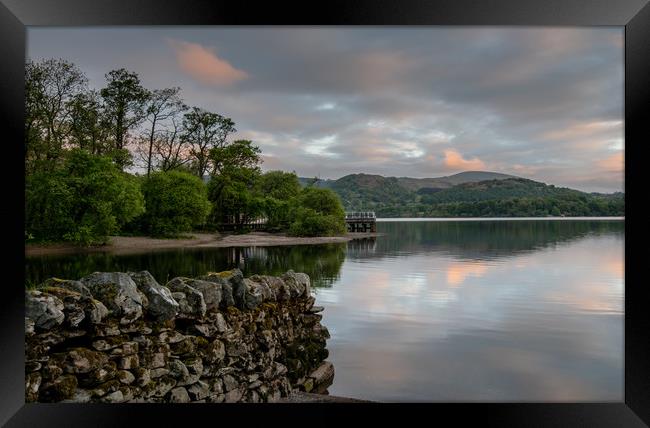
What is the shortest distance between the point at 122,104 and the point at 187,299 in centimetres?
1430

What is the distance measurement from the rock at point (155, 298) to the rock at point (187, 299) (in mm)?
143

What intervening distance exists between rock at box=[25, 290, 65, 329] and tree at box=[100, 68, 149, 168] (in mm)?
13179

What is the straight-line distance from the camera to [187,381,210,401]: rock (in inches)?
134

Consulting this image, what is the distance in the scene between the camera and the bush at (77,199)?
12.4 metres

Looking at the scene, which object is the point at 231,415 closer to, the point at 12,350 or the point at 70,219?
the point at 12,350

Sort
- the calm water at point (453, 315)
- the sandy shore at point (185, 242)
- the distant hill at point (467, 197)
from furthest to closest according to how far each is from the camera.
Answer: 1. the distant hill at point (467, 197)
2. the sandy shore at point (185, 242)
3. the calm water at point (453, 315)

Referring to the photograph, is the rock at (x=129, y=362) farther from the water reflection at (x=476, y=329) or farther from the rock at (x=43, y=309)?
the water reflection at (x=476, y=329)

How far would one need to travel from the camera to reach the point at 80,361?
2.80 metres

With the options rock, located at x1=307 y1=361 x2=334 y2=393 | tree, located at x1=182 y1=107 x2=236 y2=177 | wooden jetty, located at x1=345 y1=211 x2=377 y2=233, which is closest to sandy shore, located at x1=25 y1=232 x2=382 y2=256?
tree, located at x1=182 y1=107 x2=236 y2=177

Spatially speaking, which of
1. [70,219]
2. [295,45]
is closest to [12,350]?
[295,45]

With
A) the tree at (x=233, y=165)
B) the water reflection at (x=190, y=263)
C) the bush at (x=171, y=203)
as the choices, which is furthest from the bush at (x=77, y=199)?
the tree at (x=233, y=165)

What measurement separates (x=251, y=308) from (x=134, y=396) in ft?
4.27

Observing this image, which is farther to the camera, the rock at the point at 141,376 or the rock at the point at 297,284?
the rock at the point at 297,284

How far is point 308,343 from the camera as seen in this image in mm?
5070
